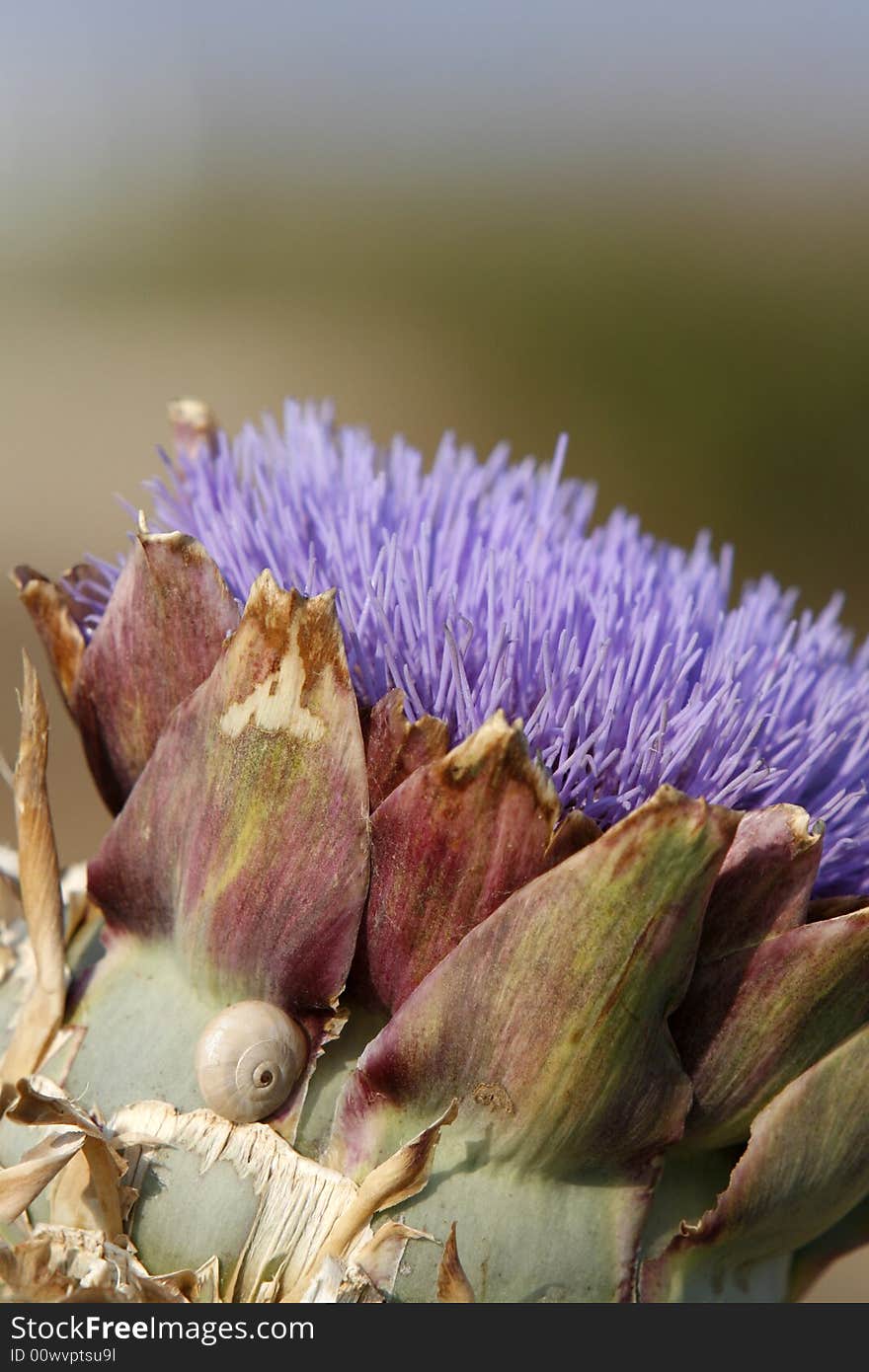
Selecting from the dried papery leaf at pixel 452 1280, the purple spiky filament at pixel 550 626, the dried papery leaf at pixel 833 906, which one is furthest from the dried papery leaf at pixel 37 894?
the dried papery leaf at pixel 833 906

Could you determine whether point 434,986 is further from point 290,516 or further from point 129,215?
point 129,215

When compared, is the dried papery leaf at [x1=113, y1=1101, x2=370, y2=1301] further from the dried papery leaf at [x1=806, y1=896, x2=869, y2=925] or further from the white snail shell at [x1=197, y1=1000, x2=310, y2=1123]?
the dried papery leaf at [x1=806, y1=896, x2=869, y2=925]

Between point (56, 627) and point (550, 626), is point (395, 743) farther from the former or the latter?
point (56, 627)

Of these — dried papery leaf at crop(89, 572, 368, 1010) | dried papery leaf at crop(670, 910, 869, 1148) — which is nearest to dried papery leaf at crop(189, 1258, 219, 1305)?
dried papery leaf at crop(89, 572, 368, 1010)

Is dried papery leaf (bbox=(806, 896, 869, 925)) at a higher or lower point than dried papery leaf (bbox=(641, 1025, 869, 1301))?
higher

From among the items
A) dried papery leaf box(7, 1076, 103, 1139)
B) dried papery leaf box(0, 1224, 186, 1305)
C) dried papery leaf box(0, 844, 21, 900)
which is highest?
dried papery leaf box(0, 844, 21, 900)

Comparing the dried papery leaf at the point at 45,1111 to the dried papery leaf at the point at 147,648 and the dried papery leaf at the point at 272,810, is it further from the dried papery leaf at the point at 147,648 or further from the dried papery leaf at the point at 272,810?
the dried papery leaf at the point at 147,648

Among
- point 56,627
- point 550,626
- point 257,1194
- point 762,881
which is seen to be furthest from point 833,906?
point 56,627
